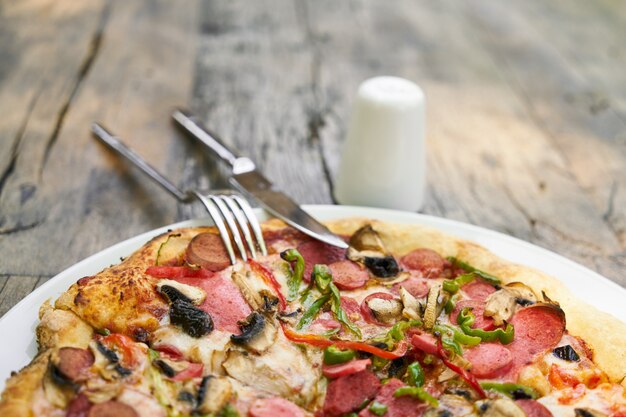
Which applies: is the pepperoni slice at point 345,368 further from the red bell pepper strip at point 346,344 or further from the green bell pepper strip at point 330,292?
the green bell pepper strip at point 330,292

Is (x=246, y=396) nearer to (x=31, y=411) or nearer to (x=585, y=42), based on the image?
(x=31, y=411)

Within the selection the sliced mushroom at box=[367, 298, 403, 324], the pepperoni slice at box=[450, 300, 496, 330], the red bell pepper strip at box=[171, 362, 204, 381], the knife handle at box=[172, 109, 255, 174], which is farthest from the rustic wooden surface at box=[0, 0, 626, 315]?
the sliced mushroom at box=[367, 298, 403, 324]

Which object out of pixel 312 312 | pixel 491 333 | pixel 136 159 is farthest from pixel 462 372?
pixel 136 159

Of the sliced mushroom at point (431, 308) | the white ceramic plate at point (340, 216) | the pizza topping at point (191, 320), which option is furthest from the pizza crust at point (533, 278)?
the pizza topping at point (191, 320)

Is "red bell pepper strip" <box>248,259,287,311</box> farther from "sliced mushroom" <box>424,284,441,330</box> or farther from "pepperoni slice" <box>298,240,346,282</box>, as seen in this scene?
"sliced mushroom" <box>424,284,441,330</box>

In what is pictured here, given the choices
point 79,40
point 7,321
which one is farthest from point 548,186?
point 79,40

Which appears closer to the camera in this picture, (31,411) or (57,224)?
(31,411)
